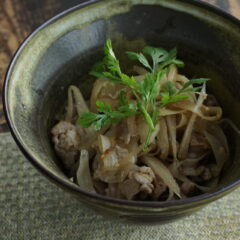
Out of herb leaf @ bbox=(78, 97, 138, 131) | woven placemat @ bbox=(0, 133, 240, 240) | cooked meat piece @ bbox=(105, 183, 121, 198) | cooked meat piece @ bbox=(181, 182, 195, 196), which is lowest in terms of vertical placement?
woven placemat @ bbox=(0, 133, 240, 240)

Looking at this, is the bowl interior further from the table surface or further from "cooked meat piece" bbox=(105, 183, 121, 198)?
the table surface

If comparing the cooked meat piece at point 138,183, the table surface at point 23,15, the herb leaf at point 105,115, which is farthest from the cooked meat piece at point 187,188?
the table surface at point 23,15

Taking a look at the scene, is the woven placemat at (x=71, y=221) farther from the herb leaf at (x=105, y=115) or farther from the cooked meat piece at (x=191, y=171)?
the herb leaf at (x=105, y=115)

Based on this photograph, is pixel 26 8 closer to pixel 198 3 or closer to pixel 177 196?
pixel 198 3

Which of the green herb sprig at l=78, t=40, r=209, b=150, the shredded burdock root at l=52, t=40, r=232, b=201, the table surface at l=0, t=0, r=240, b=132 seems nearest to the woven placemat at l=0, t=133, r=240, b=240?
the shredded burdock root at l=52, t=40, r=232, b=201

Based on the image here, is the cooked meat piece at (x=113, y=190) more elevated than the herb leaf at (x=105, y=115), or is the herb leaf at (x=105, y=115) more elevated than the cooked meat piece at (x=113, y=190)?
the herb leaf at (x=105, y=115)

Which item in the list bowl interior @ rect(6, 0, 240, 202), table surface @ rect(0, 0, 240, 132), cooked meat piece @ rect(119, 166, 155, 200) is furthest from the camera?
table surface @ rect(0, 0, 240, 132)

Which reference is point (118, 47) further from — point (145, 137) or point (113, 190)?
point (113, 190)
